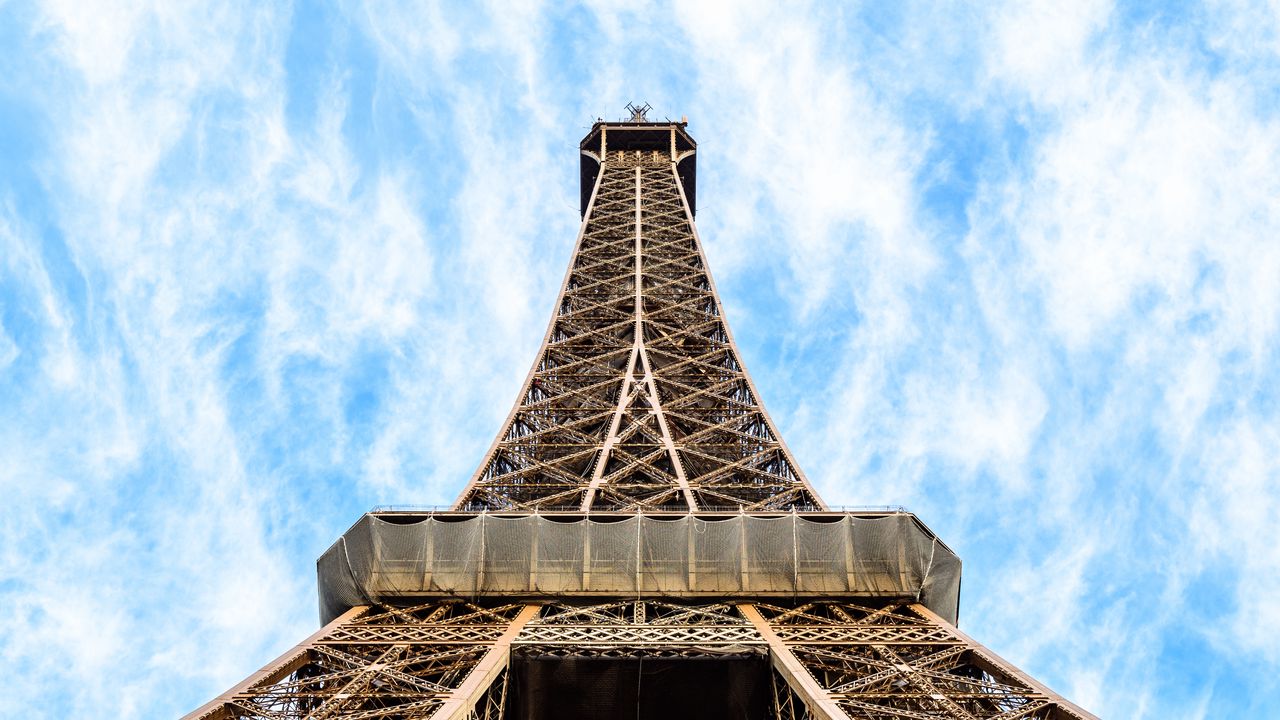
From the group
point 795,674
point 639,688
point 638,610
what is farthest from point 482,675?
point 795,674

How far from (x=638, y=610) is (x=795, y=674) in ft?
16.5

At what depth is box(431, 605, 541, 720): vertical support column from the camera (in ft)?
62.5

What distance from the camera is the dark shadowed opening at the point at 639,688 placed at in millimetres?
23234

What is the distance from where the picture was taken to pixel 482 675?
20.9 m

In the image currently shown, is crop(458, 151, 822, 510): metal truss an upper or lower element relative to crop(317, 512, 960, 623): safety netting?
upper

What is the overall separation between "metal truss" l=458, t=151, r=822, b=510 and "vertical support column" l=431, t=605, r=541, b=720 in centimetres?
569

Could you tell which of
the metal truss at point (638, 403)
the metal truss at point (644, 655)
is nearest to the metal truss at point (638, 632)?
the metal truss at point (644, 655)

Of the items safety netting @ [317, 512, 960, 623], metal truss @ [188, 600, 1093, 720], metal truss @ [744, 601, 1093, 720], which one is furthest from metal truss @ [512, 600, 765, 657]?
metal truss @ [744, 601, 1093, 720]

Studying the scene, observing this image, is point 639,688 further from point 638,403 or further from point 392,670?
point 638,403

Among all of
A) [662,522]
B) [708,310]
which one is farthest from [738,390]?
[662,522]

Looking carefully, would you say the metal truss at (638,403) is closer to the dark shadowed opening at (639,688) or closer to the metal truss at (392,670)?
the metal truss at (392,670)

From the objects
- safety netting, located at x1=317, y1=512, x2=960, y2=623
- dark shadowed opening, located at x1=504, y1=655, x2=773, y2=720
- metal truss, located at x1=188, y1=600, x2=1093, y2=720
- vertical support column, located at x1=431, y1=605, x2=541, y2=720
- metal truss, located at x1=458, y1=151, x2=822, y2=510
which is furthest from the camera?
metal truss, located at x1=458, y1=151, x2=822, y2=510

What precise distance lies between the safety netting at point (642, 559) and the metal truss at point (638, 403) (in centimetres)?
334

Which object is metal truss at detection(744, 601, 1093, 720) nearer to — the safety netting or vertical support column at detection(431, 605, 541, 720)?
the safety netting
